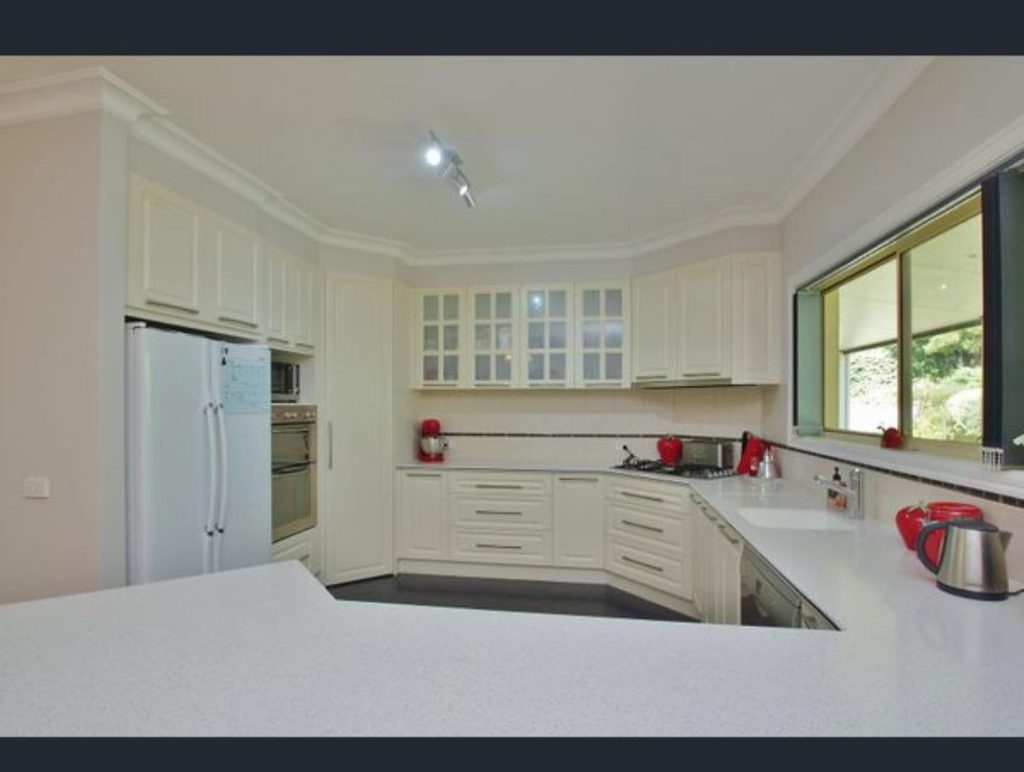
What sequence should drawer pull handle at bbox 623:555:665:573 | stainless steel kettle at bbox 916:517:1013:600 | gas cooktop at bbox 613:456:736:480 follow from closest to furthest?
stainless steel kettle at bbox 916:517:1013:600, drawer pull handle at bbox 623:555:665:573, gas cooktop at bbox 613:456:736:480

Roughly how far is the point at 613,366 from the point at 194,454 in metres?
2.77

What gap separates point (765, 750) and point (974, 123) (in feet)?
5.76

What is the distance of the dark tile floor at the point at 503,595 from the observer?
3.26 meters

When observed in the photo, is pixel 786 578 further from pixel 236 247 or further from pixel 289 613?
pixel 236 247

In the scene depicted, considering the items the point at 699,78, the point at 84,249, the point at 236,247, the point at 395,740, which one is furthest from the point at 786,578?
the point at 236,247

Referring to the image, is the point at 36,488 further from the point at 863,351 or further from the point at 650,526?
the point at 863,351

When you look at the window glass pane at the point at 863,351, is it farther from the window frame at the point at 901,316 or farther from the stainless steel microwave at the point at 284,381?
the stainless steel microwave at the point at 284,381

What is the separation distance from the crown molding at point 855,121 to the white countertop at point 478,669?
5.52ft

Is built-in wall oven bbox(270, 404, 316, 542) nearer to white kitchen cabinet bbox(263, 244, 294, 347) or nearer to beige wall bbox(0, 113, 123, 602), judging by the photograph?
white kitchen cabinet bbox(263, 244, 294, 347)

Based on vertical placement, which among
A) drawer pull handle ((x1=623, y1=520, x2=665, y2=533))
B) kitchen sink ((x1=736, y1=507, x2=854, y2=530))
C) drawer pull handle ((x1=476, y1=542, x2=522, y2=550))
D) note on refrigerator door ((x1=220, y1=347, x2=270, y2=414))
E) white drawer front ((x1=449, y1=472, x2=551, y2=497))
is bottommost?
drawer pull handle ((x1=476, y1=542, x2=522, y2=550))

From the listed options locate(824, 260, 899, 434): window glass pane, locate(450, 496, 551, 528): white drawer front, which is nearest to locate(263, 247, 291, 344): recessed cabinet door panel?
locate(450, 496, 551, 528): white drawer front

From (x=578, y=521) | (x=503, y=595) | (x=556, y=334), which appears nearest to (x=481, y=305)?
(x=556, y=334)

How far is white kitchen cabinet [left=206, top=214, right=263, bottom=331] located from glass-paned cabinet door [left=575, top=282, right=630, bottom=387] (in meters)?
2.23

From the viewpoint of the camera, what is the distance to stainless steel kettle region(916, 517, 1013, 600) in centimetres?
122
